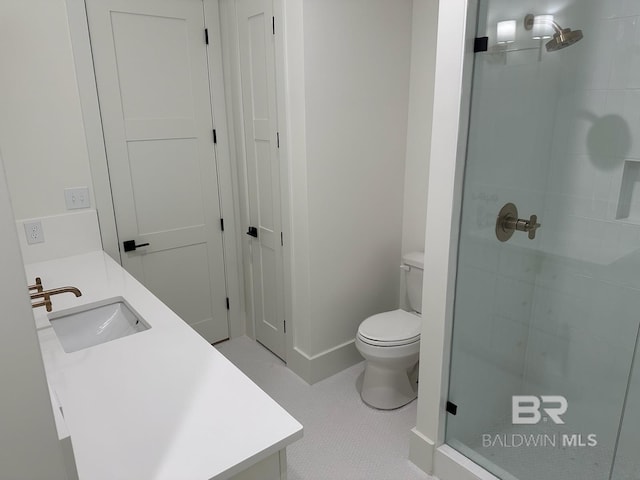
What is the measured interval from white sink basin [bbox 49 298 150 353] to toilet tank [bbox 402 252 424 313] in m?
1.50

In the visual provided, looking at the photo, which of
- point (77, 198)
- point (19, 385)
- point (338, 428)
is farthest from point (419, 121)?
point (19, 385)

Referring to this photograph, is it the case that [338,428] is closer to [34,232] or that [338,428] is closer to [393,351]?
[393,351]

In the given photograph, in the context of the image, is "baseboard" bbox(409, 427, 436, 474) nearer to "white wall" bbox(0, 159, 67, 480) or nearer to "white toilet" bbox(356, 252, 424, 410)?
"white toilet" bbox(356, 252, 424, 410)

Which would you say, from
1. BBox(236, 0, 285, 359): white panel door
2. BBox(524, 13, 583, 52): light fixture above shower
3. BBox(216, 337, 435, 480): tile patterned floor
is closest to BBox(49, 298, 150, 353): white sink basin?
BBox(216, 337, 435, 480): tile patterned floor

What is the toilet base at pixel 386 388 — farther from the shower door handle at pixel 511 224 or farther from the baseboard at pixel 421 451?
the shower door handle at pixel 511 224

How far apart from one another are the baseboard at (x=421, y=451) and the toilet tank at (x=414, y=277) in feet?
2.62

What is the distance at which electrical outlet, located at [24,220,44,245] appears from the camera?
2242mm

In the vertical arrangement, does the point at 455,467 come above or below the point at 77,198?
below

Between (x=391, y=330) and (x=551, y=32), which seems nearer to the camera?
(x=551, y=32)

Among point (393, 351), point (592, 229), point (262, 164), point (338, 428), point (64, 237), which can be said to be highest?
point (262, 164)

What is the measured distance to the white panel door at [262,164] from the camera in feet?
8.27

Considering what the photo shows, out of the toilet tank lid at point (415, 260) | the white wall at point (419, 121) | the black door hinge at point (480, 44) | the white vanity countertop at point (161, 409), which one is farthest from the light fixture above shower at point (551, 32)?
the white vanity countertop at point (161, 409)

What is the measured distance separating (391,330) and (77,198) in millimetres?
1780

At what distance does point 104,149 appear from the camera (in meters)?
2.46
